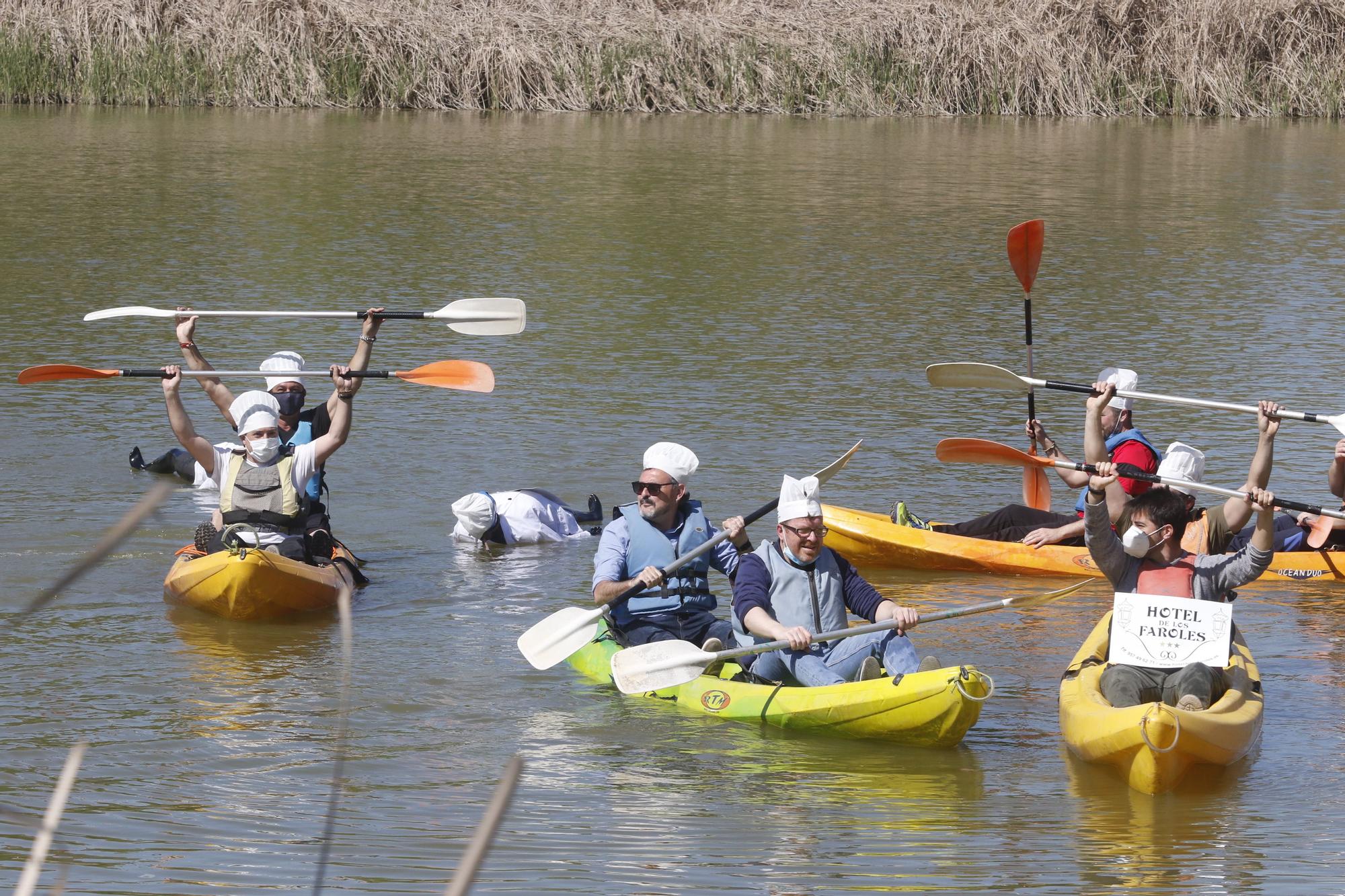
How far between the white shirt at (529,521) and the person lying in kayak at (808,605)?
9.33 feet

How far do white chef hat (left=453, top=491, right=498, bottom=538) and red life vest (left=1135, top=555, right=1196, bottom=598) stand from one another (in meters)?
3.88

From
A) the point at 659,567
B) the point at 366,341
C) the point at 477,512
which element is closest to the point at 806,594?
the point at 659,567

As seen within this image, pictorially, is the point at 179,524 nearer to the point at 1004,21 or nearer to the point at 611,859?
the point at 611,859

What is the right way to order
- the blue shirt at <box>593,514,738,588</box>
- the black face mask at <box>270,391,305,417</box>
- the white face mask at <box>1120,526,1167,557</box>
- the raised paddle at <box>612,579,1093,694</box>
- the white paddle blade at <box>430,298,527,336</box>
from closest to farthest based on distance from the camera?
the white face mask at <box>1120,526,1167,557</box>
the raised paddle at <box>612,579,1093,694</box>
the blue shirt at <box>593,514,738,588</box>
the black face mask at <box>270,391,305,417</box>
the white paddle blade at <box>430,298,527,336</box>

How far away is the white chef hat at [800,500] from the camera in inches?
259

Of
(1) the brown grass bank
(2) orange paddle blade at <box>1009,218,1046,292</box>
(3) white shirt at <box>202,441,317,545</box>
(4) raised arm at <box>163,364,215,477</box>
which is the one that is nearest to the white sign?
(3) white shirt at <box>202,441,317,545</box>

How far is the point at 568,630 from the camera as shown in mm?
7066

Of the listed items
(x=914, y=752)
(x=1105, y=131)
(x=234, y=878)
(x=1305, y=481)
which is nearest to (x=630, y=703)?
(x=914, y=752)

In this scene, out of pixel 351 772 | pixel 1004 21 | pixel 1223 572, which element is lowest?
pixel 351 772

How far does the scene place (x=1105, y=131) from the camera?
28.4m

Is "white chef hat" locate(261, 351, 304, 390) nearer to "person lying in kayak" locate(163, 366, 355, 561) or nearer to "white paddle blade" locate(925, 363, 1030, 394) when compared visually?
"person lying in kayak" locate(163, 366, 355, 561)

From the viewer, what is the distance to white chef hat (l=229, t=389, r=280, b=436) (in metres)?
7.95

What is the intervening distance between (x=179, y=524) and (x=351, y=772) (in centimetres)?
382

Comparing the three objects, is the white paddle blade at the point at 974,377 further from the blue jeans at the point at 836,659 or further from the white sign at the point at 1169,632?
the white sign at the point at 1169,632
